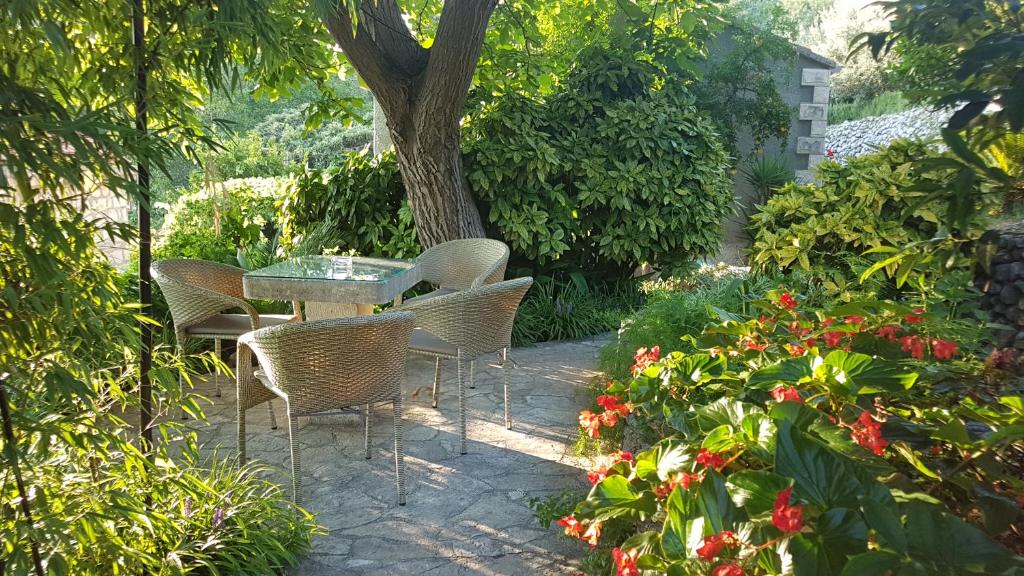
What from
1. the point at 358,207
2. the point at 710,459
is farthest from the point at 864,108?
the point at 710,459

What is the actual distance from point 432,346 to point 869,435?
2.73 metres

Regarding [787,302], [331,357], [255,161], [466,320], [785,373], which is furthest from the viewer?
[255,161]

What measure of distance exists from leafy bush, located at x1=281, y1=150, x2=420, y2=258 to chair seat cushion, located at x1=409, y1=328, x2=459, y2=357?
2.75 meters

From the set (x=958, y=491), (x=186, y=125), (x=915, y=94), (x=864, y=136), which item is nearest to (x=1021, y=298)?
(x=958, y=491)

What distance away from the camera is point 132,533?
253 centimetres

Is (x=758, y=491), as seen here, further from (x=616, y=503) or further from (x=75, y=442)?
(x=75, y=442)

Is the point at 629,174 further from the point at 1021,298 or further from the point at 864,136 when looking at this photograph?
the point at 864,136

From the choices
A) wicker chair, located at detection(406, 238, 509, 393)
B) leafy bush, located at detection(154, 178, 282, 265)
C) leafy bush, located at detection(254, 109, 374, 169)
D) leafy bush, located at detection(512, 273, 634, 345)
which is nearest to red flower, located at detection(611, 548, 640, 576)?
wicker chair, located at detection(406, 238, 509, 393)

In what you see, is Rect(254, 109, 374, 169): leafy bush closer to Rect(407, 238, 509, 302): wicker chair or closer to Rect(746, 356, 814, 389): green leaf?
Rect(407, 238, 509, 302): wicker chair

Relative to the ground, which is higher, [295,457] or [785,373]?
[785,373]

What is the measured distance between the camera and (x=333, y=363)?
10.9 ft

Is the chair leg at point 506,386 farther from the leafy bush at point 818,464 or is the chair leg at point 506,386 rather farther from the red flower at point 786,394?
the red flower at point 786,394

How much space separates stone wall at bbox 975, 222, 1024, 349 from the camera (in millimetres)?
4293

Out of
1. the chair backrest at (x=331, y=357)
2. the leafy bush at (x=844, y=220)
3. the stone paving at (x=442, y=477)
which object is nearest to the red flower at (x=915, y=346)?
the stone paving at (x=442, y=477)
